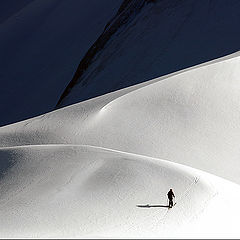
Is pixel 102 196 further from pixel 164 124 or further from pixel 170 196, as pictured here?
pixel 164 124

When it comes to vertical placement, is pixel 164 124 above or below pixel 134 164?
below

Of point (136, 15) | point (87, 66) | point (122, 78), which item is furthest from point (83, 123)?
point (136, 15)

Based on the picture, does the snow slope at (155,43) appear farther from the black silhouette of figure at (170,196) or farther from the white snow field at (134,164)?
the black silhouette of figure at (170,196)

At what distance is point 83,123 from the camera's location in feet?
72.3

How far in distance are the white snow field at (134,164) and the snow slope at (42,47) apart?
15399mm

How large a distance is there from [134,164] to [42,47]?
110 feet

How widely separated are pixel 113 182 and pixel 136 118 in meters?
7.42

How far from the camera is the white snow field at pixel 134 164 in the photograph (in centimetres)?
1311

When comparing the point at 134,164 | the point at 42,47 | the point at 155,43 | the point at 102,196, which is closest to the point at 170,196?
the point at 102,196

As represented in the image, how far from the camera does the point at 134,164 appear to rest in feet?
53.9

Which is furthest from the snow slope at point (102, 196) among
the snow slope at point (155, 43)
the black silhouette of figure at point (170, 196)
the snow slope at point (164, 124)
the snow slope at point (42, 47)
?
the snow slope at point (42, 47)

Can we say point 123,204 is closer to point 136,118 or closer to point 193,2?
point 136,118

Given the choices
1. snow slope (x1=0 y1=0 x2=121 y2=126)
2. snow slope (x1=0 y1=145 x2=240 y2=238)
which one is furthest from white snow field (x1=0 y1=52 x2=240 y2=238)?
snow slope (x1=0 y1=0 x2=121 y2=126)

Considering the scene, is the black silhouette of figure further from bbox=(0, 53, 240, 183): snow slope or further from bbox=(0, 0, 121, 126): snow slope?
bbox=(0, 0, 121, 126): snow slope
